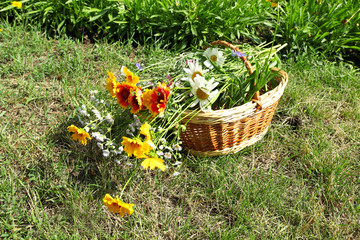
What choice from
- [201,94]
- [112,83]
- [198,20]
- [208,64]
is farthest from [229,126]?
[198,20]

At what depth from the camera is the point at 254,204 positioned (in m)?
1.74

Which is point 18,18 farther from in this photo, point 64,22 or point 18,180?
point 18,180

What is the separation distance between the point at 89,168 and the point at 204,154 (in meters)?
0.65

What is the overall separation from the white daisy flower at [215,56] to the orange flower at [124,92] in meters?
0.53

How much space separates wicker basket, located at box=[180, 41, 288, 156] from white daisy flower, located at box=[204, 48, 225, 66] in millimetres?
74

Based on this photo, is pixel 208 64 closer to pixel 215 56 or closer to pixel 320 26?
pixel 215 56

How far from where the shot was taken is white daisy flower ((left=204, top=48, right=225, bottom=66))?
183cm

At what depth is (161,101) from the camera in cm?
148

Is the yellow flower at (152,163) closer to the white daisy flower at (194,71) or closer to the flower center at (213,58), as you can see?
the white daisy flower at (194,71)

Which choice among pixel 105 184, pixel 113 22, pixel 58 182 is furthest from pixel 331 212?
pixel 113 22

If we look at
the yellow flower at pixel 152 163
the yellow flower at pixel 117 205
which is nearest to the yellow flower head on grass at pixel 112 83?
the yellow flower at pixel 152 163

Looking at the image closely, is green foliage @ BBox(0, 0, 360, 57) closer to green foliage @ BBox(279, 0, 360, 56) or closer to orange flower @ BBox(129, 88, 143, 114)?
green foliage @ BBox(279, 0, 360, 56)

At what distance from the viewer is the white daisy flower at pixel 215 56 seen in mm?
1833

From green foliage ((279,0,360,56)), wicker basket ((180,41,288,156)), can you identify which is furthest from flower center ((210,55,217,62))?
green foliage ((279,0,360,56))
